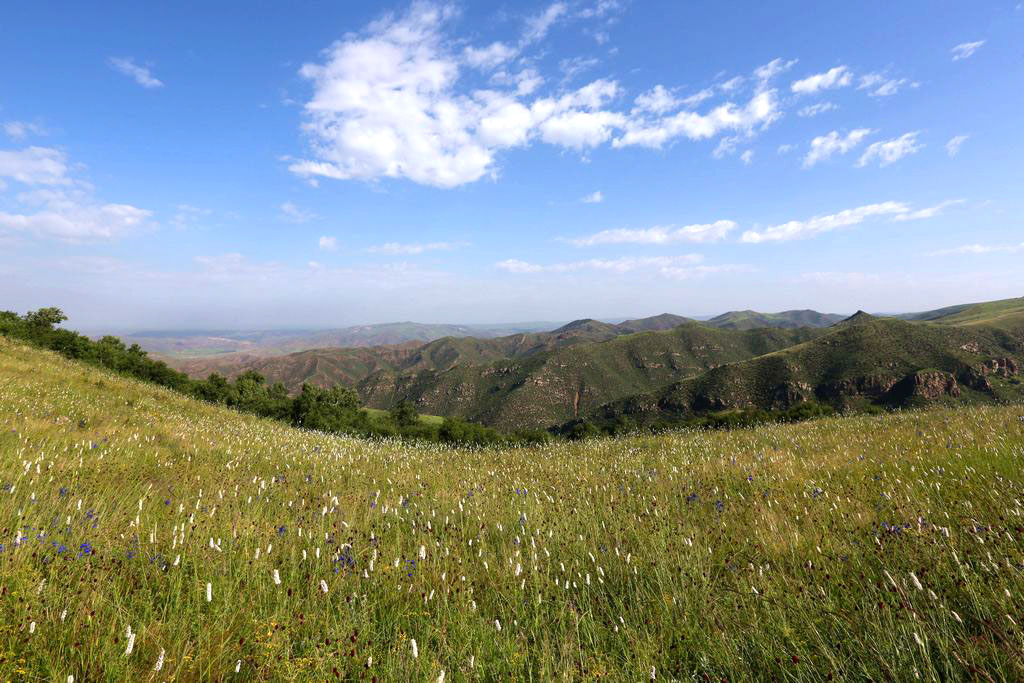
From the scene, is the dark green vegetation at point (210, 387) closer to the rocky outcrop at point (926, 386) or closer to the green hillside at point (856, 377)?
the green hillside at point (856, 377)

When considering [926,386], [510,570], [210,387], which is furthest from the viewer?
[926,386]

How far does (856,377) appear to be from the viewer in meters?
144

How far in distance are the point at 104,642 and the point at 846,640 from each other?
4.41 meters

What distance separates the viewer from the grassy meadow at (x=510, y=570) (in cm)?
258

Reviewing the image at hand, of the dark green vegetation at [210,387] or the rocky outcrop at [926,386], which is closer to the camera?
the dark green vegetation at [210,387]

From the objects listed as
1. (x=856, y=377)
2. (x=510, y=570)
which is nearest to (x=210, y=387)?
(x=510, y=570)

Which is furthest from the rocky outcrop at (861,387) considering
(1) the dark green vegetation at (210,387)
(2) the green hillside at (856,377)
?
(1) the dark green vegetation at (210,387)

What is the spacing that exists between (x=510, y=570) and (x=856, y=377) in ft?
598

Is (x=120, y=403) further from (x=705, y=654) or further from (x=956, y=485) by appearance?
(x=956, y=485)

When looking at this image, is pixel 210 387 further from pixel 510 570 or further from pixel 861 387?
pixel 861 387

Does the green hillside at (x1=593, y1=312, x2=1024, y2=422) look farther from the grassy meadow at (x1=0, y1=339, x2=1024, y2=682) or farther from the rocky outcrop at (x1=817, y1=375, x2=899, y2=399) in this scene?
the grassy meadow at (x1=0, y1=339, x2=1024, y2=682)

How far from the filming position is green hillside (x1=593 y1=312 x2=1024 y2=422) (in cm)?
13762

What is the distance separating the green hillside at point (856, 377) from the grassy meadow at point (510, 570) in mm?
135262

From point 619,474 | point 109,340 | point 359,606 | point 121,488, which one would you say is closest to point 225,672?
point 359,606
